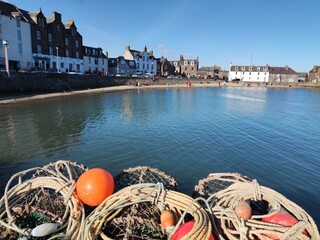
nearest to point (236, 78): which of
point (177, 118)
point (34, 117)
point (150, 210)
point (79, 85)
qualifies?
point (79, 85)

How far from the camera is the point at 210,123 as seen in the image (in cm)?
1970

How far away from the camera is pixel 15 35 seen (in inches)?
1537

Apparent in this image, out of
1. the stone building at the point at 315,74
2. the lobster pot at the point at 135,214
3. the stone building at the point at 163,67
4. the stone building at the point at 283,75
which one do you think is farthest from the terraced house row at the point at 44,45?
the stone building at the point at 315,74

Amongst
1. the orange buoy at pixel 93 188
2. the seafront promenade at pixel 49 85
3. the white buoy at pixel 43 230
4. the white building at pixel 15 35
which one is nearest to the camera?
the white buoy at pixel 43 230

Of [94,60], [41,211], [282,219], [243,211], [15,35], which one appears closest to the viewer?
[282,219]

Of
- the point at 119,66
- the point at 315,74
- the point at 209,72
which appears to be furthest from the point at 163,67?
the point at 315,74

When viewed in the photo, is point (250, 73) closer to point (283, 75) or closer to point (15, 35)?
point (283, 75)

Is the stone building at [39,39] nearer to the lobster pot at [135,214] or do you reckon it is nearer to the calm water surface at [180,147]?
the calm water surface at [180,147]

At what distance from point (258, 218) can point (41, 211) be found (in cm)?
420

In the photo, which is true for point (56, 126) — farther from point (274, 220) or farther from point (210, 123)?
point (274, 220)

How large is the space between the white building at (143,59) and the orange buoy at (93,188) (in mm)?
80990

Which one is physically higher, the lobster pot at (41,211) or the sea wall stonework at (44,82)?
the sea wall stonework at (44,82)

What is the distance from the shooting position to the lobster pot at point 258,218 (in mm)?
3104

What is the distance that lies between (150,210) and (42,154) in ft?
29.7
